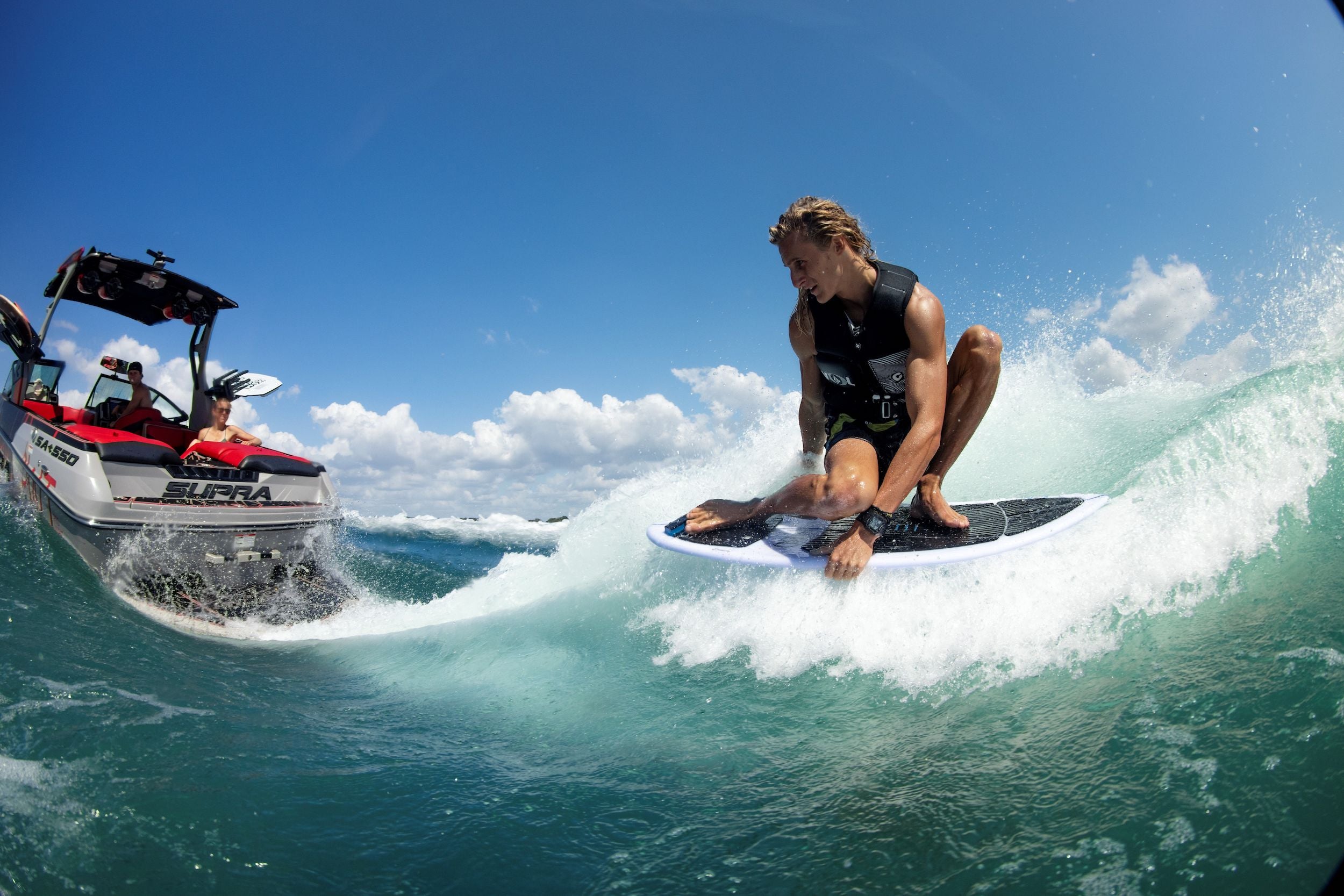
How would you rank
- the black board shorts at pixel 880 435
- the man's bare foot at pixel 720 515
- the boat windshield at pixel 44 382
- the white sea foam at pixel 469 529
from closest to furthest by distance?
the black board shorts at pixel 880 435 < the man's bare foot at pixel 720 515 < the boat windshield at pixel 44 382 < the white sea foam at pixel 469 529

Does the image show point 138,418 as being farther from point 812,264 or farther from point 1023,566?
point 1023,566

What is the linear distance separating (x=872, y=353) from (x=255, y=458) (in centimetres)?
682

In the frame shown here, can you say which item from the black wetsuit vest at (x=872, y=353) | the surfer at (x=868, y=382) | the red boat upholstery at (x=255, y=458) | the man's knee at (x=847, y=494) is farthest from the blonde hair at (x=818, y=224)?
the red boat upholstery at (x=255, y=458)

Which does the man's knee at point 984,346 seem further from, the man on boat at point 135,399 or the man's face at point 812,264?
the man on boat at point 135,399

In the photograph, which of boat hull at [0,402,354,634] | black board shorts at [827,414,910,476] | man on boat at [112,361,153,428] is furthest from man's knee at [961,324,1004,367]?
man on boat at [112,361,153,428]

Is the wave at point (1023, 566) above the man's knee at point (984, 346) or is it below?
below

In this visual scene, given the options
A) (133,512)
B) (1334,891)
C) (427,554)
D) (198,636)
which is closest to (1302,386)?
(1334,891)

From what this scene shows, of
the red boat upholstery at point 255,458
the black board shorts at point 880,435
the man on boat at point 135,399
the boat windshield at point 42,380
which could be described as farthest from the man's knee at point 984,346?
the boat windshield at point 42,380

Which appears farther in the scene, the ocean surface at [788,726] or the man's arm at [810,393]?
the man's arm at [810,393]

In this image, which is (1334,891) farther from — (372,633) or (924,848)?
(372,633)

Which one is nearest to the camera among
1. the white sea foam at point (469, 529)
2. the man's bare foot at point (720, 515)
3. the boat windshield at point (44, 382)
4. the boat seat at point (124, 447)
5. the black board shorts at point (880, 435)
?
the black board shorts at point (880, 435)

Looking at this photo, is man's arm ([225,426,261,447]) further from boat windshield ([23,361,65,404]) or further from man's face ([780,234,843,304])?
man's face ([780,234,843,304])

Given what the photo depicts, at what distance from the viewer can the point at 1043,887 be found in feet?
4.64

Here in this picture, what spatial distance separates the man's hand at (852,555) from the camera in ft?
10.5
